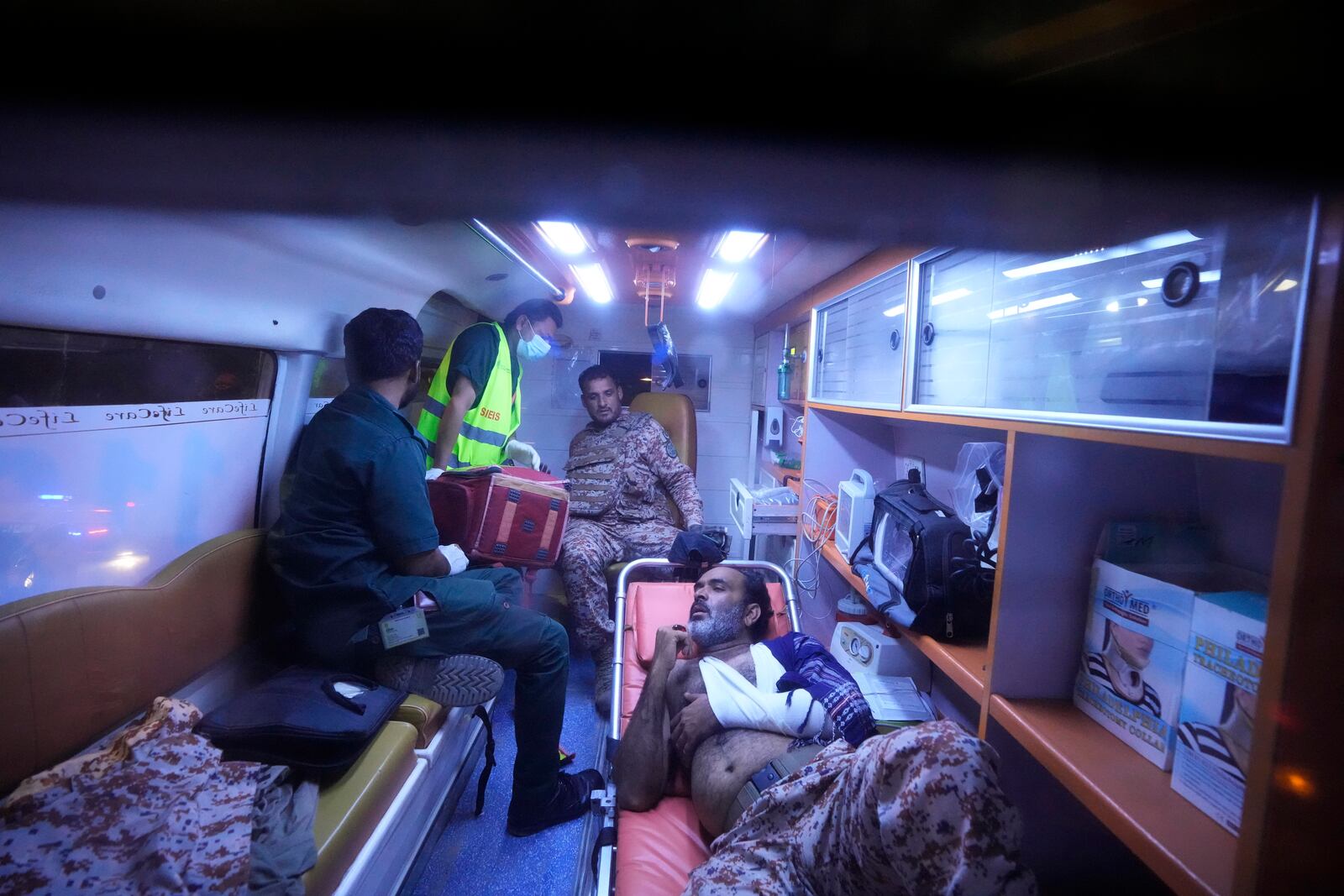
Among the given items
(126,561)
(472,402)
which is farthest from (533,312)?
(126,561)

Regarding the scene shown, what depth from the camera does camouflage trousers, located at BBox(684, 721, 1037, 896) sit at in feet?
2.75

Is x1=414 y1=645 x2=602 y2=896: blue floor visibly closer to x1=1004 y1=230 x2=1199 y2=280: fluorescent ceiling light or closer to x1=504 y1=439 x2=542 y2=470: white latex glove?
x1=504 y1=439 x2=542 y2=470: white latex glove

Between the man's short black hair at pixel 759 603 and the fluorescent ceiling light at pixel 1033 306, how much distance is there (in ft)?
4.57

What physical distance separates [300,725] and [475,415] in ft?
6.19

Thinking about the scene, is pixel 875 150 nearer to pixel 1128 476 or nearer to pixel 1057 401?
pixel 1057 401

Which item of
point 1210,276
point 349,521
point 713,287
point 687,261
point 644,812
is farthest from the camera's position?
point 713,287

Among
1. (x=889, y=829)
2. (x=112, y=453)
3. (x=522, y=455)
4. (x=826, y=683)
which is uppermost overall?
(x=112, y=453)

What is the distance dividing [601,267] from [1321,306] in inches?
117

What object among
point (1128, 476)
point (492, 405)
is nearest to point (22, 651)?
point (492, 405)

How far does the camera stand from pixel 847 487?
2328mm

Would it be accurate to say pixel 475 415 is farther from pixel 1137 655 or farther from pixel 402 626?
pixel 1137 655

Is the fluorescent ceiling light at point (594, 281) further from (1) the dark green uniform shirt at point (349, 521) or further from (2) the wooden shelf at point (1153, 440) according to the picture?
(2) the wooden shelf at point (1153, 440)

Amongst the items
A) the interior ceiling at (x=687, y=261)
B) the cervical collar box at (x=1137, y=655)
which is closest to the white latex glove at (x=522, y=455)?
the interior ceiling at (x=687, y=261)

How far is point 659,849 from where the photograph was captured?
1.53 metres
